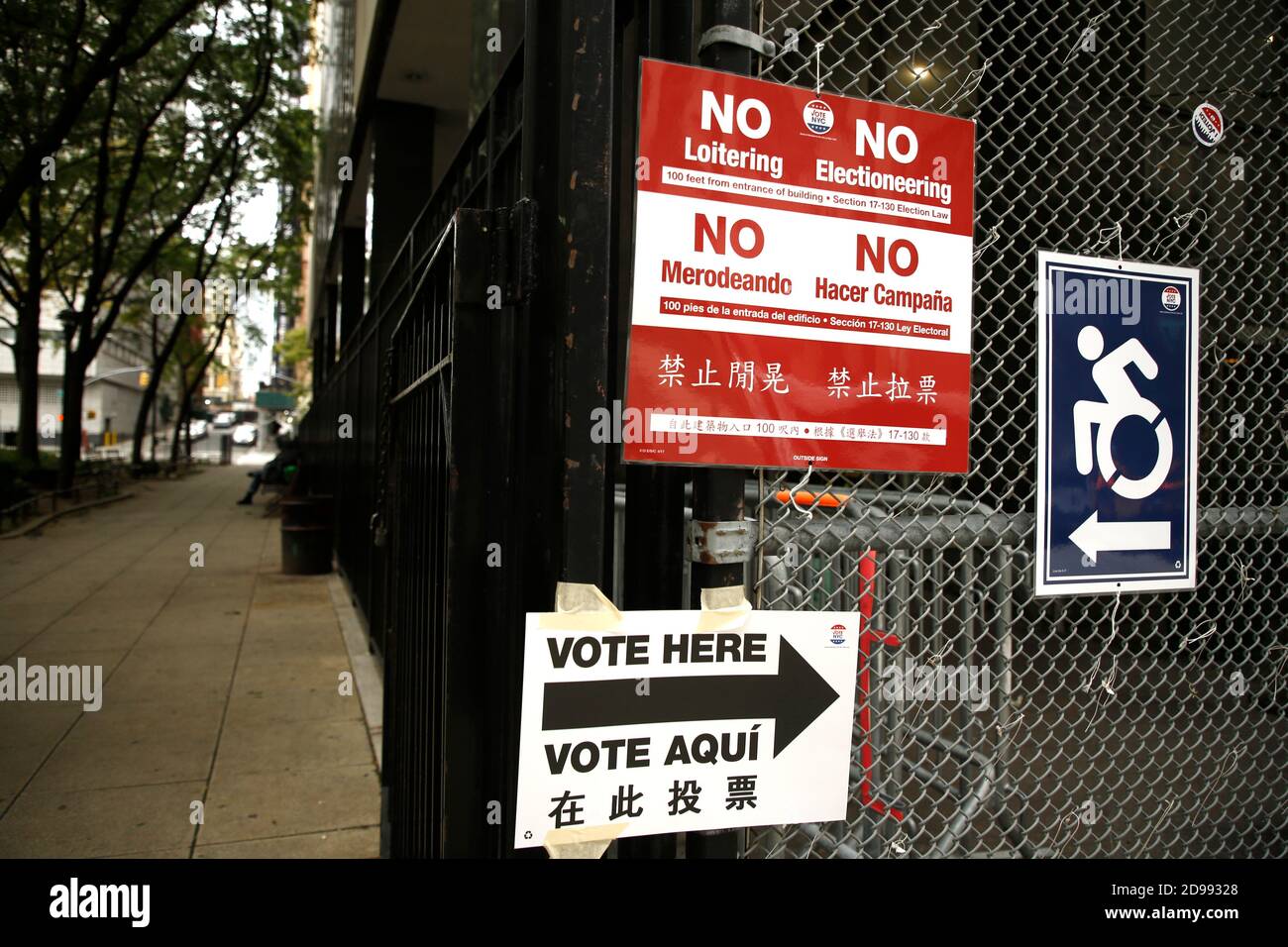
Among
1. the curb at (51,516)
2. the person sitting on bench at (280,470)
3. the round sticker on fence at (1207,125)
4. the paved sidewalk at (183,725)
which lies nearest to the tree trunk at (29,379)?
the curb at (51,516)

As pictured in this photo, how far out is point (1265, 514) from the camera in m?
2.86

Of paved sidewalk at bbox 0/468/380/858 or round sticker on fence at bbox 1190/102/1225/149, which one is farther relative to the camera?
paved sidewalk at bbox 0/468/380/858

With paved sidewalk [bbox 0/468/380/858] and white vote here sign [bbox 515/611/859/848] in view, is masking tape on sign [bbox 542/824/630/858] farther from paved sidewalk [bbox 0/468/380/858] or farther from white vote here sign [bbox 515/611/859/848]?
paved sidewalk [bbox 0/468/380/858]

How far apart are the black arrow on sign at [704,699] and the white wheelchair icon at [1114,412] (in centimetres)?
109

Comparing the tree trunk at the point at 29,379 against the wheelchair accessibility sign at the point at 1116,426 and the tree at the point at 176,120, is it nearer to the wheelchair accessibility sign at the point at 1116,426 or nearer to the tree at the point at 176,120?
the tree at the point at 176,120

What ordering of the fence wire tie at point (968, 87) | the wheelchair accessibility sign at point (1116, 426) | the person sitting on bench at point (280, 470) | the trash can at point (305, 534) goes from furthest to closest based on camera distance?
the person sitting on bench at point (280, 470)
the trash can at point (305, 534)
the wheelchair accessibility sign at point (1116, 426)
the fence wire tie at point (968, 87)

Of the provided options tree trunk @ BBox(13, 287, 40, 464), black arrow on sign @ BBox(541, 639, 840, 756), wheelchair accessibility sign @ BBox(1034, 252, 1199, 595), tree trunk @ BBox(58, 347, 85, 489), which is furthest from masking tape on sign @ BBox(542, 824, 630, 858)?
tree trunk @ BBox(13, 287, 40, 464)

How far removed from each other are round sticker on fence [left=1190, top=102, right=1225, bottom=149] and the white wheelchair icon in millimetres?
778

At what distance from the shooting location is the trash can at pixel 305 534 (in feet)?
36.5

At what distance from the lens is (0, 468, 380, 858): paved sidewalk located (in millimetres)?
4176
